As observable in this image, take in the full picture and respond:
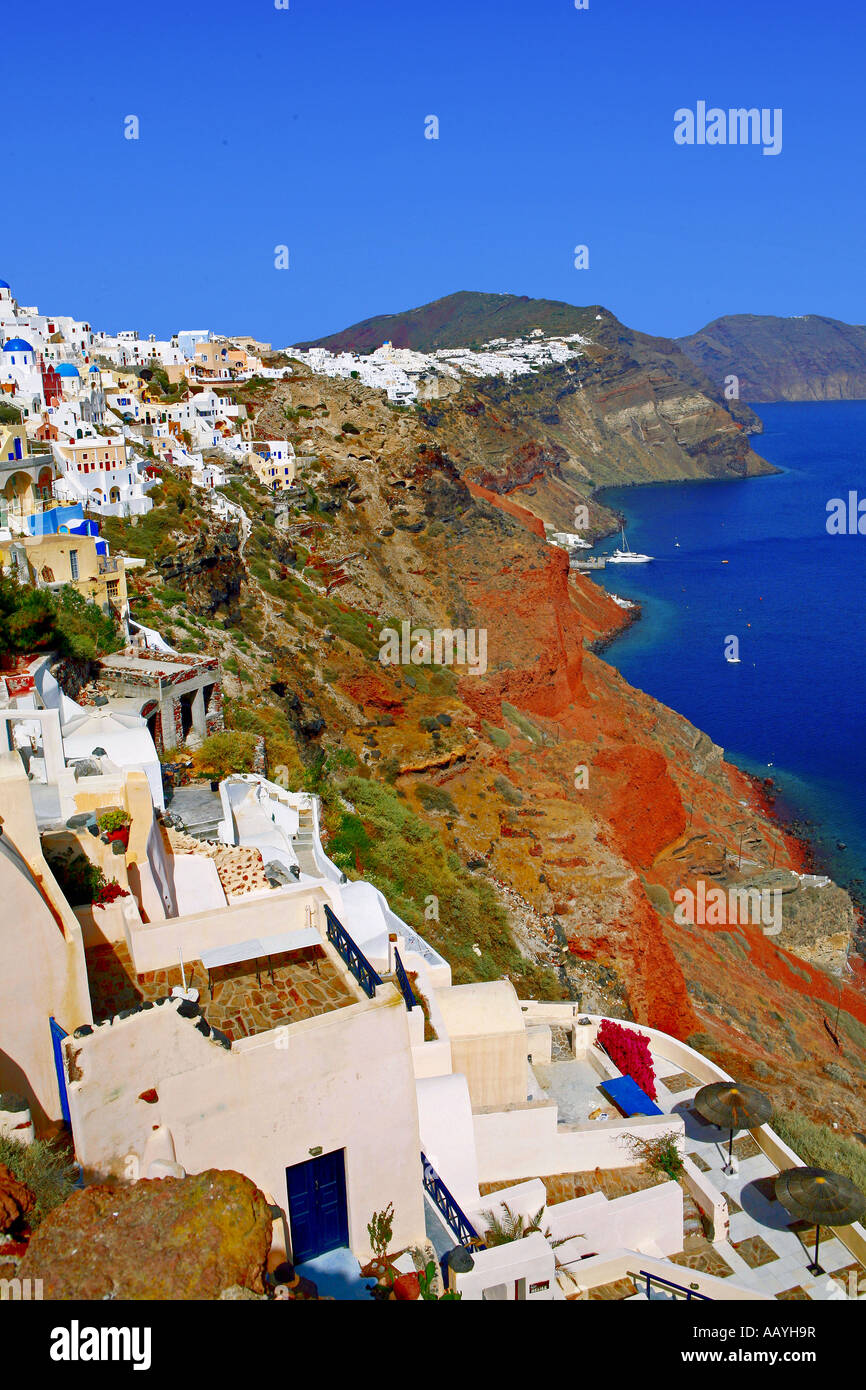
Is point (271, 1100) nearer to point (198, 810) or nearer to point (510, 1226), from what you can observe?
point (510, 1226)

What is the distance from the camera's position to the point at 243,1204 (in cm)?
561

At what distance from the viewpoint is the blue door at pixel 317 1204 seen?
25.5 ft

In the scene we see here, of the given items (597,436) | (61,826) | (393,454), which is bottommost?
(61,826)

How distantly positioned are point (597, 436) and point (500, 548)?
4739 inches

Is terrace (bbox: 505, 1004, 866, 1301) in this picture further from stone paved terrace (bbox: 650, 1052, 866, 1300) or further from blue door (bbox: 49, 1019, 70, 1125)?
blue door (bbox: 49, 1019, 70, 1125)

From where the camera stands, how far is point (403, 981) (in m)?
11.4

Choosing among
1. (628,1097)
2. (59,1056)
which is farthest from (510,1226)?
(59,1056)

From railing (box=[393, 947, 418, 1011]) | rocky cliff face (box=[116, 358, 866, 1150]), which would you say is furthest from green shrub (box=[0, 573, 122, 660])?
railing (box=[393, 947, 418, 1011])

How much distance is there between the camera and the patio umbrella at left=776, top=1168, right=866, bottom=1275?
12.3 metres

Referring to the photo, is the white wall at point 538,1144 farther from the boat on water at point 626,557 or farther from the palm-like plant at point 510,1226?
the boat on water at point 626,557

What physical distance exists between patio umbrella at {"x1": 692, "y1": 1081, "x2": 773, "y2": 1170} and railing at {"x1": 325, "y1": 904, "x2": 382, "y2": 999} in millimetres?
Answer: 7837

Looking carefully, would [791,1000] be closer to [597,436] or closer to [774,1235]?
[774,1235]

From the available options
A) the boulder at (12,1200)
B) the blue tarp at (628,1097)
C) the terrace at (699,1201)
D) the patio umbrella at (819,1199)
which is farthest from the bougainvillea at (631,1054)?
the boulder at (12,1200)
